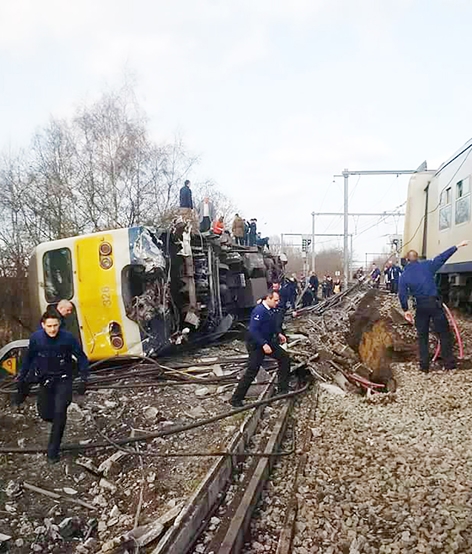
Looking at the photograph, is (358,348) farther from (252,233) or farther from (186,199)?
(186,199)

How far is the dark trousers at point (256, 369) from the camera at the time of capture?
5668mm

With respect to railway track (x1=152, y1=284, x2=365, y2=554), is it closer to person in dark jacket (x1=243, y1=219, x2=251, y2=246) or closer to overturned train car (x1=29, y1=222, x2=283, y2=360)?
overturned train car (x1=29, y1=222, x2=283, y2=360)

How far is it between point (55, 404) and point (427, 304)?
15.0 ft

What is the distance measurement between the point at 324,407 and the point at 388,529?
8.13 ft

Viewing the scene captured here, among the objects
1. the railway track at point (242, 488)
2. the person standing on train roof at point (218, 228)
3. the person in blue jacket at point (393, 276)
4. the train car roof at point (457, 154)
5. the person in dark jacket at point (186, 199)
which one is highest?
the train car roof at point (457, 154)

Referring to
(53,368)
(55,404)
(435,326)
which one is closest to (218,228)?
(435,326)

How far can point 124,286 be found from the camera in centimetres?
714

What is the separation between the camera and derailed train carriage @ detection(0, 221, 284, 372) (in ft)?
23.5

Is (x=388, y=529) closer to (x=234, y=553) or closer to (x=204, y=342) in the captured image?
(x=234, y=553)

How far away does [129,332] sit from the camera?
7.20 metres

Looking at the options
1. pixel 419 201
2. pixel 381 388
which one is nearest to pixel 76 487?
pixel 381 388

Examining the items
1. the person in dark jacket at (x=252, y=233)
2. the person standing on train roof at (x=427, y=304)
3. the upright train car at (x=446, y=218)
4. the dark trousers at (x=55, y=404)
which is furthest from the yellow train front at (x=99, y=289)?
the person in dark jacket at (x=252, y=233)

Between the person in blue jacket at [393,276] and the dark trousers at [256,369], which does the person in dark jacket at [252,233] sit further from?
the person in blue jacket at [393,276]

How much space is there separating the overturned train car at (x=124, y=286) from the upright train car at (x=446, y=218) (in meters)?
4.61
